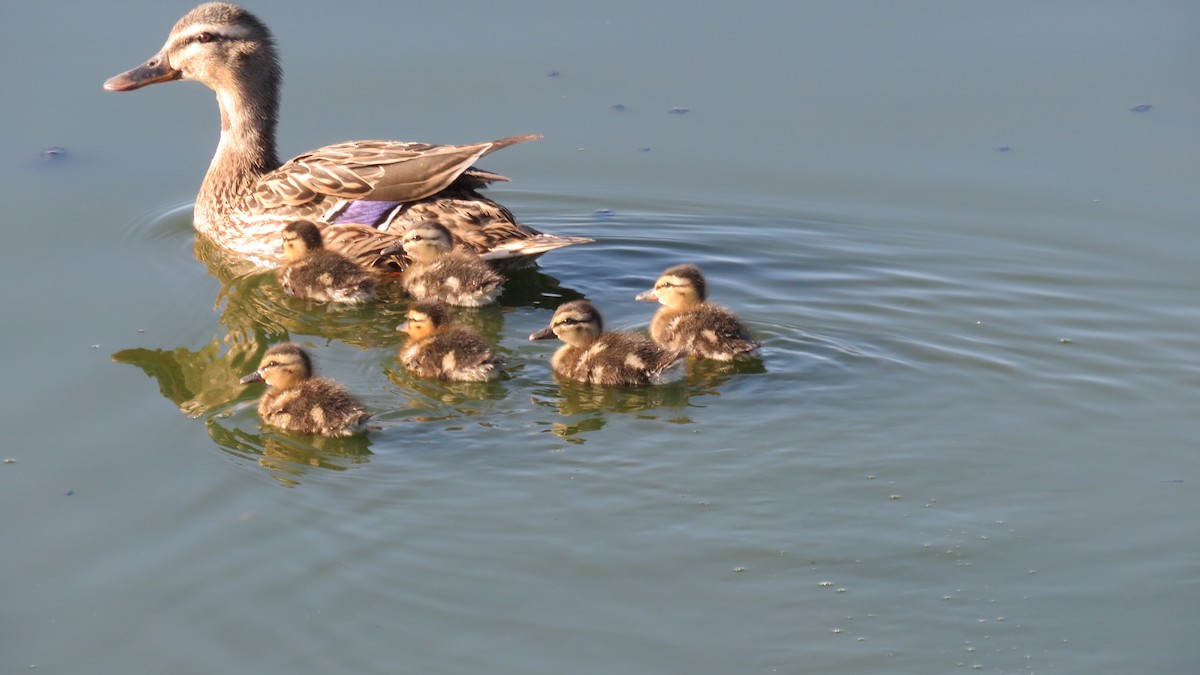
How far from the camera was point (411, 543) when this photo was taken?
17.9ft

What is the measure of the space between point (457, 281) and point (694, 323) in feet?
4.27

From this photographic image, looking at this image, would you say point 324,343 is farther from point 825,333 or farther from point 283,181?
point 825,333

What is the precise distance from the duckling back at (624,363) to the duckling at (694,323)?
0.14m

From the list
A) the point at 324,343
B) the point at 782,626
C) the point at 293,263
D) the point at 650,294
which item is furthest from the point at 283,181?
the point at 782,626

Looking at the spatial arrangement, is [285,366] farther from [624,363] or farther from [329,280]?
[624,363]

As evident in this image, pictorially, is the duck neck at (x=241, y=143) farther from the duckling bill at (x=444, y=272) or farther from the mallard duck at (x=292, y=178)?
the duckling bill at (x=444, y=272)

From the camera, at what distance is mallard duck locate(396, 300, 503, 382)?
6.66m

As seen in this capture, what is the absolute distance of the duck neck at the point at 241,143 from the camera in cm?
853

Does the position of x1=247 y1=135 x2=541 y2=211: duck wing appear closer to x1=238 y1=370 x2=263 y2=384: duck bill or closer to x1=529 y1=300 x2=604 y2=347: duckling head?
x1=529 y1=300 x2=604 y2=347: duckling head

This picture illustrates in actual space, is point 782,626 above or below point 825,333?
below

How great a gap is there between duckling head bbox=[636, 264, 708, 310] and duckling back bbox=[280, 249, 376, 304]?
4.89 ft

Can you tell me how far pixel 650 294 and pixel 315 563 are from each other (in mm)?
2555

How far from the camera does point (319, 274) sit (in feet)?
25.0

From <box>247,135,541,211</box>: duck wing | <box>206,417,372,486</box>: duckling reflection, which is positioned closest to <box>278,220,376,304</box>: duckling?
<box>247,135,541,211</box>: duck wing
